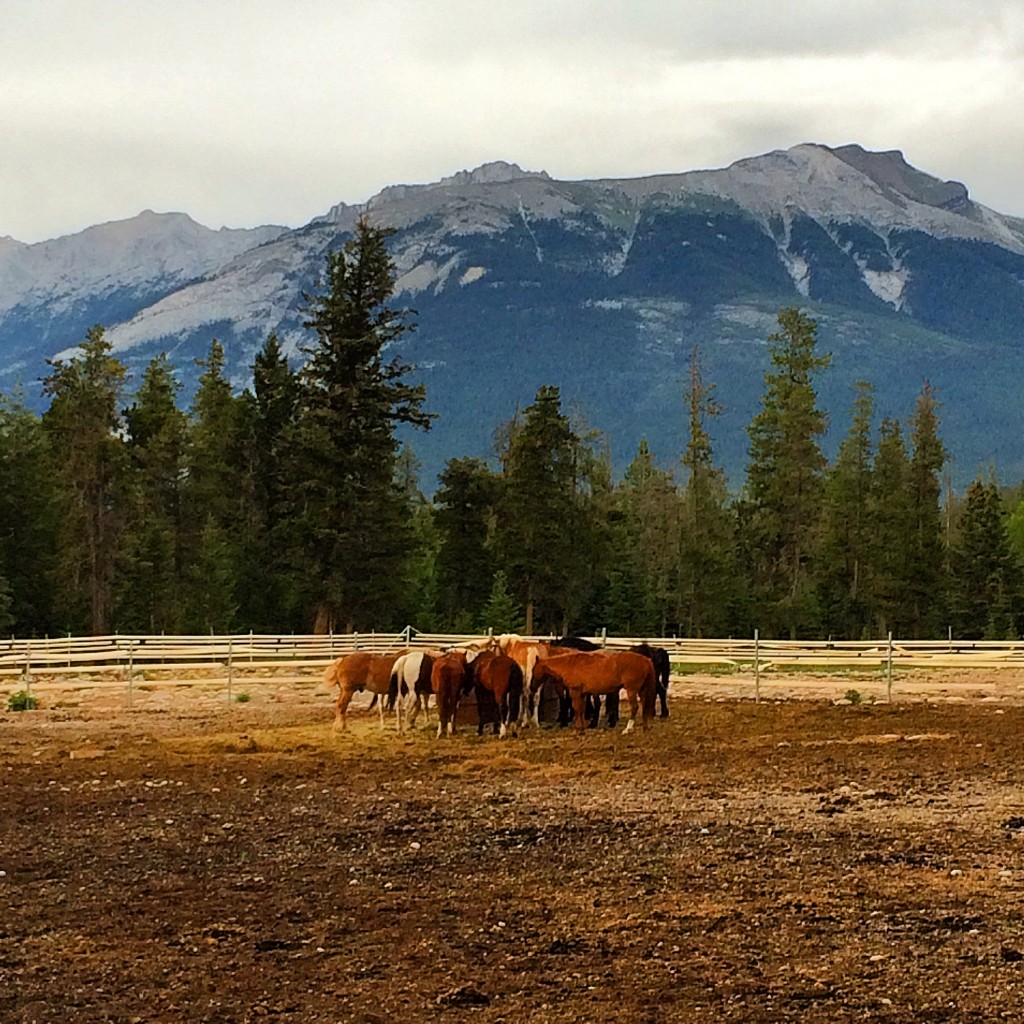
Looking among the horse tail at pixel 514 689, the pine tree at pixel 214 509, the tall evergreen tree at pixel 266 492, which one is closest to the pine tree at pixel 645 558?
the tall evergreen tree at pixel 266 492

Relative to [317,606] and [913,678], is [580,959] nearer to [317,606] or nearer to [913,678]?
[913,678]

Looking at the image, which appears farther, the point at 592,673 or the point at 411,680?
the point at 411,680

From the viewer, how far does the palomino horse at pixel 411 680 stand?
19.2m

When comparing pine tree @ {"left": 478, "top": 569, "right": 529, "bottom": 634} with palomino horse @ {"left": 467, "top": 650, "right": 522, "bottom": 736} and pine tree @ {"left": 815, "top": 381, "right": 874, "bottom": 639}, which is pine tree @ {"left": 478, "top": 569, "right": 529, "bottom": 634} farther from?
palomino horse @ {"left": 467, "top": 650, "right": 522, "bottom": 736}

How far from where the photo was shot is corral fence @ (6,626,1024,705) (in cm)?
2619

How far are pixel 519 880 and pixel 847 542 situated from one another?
5914 centimetres

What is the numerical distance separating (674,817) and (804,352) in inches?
2339

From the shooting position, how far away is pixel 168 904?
9.16 m

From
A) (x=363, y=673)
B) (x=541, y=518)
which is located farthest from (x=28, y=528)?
(x=363, y=673)

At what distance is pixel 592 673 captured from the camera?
18.4 m

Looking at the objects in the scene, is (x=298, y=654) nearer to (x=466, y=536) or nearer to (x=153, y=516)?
(x=153, y=516)

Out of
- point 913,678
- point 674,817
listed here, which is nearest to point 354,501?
point 913,678

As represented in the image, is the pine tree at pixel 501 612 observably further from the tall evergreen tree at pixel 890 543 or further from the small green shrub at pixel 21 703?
the small green shrub at pixel 21 703

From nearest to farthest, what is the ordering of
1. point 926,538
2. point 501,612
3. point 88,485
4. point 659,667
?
1. point 659,667
2. point 501,612
3. point 88,485
4. point 926,538
